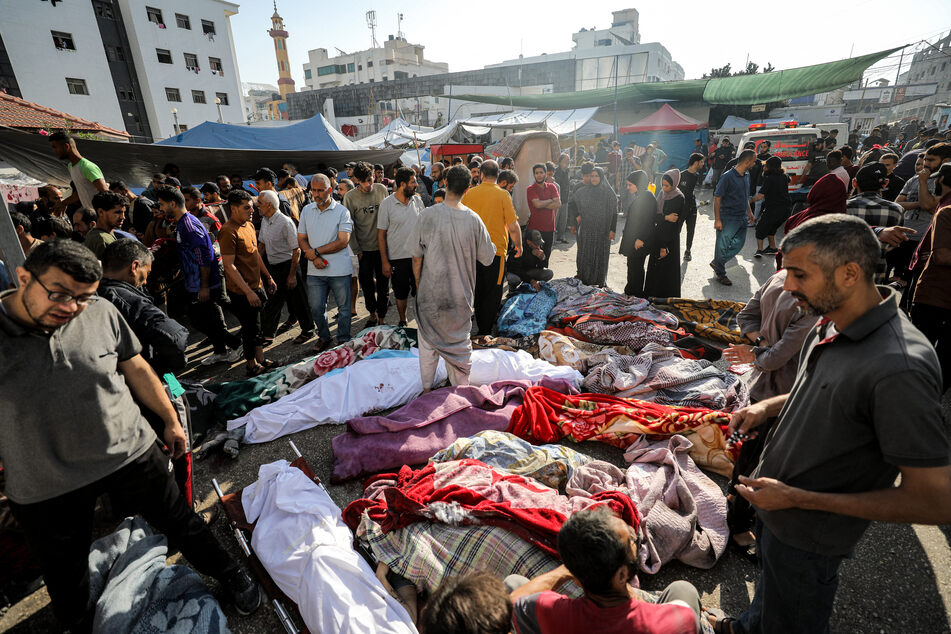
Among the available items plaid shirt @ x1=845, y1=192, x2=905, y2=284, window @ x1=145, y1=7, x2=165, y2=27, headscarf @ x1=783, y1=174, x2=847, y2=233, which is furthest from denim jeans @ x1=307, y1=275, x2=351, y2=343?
window @ x1=145, y1=7, x2=165, y2=27

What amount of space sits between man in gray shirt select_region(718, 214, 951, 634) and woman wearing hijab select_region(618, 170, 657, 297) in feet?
15.2

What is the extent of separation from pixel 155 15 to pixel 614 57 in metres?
39.7

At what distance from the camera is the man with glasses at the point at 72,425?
5.26 feet

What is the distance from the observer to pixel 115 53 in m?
30.6

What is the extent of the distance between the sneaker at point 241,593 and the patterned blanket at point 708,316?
467 centimetres

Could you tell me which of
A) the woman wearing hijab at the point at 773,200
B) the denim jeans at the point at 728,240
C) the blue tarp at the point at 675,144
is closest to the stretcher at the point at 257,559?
the denim jeans at the point at 728,240

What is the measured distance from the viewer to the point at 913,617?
2.09m

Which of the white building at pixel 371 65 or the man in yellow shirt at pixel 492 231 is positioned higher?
the white building at pixel 371 65

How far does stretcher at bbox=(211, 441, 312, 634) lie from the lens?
2.07 meters

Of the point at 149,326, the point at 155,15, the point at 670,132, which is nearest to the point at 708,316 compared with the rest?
the point at 149,326

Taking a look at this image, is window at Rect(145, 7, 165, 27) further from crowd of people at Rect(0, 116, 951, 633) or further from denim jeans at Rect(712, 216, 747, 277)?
denim jeans at Rect(712, 216, 747, 277)

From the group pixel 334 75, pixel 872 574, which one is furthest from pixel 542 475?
pixel 334 75

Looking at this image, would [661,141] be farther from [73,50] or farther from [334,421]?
[73,50]

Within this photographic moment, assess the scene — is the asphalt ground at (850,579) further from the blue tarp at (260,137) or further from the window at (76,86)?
the window at (76,86)
